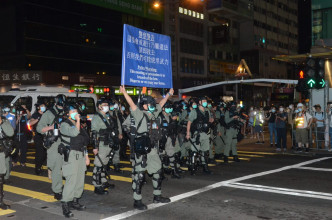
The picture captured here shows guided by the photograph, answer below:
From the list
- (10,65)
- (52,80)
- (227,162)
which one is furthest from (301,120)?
(10,65)

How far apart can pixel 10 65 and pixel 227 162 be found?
997 inches

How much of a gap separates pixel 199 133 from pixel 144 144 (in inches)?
138

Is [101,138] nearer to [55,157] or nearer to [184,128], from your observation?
[55,157]

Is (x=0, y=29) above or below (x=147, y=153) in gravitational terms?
above

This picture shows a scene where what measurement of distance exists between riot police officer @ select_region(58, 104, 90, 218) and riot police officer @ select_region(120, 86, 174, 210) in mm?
921

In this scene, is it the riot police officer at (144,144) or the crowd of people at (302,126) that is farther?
the crowd of people at (302,126)

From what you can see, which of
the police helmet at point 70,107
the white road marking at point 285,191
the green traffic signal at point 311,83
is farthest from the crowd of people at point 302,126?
the police helmet at point 70,107

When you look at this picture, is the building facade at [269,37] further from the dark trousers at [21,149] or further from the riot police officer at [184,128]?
the dark trousers at [21,149]

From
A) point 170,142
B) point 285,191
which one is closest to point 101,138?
point 170,142

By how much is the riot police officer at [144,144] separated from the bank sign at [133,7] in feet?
96.9

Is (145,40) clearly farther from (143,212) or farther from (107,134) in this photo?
(143,212)

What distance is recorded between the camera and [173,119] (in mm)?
10391

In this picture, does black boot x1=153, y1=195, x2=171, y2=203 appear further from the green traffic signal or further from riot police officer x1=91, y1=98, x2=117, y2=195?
the green traffic signal

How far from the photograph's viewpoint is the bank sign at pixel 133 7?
3522 cm
